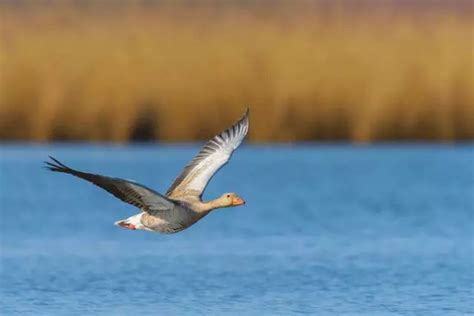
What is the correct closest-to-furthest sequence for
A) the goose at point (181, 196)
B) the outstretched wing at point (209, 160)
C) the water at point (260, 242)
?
the goose at point (181, 196), the outstretched wing at point (209, 160), the water at point (260, 242)

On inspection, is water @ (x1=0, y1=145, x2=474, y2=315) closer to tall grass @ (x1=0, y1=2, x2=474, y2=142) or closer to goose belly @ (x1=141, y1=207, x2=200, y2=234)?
tall grass @ (x1=0, y1=2, x2=474, y2=142)

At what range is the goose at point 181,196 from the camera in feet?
44.4

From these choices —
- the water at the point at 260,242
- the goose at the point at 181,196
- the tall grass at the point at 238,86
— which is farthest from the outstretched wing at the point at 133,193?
the tall grass at the point at 238,86

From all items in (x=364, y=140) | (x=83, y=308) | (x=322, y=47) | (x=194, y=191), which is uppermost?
(x=322, y=47)

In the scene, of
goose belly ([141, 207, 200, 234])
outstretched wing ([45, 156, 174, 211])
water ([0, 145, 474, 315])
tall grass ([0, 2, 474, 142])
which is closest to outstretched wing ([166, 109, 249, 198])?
goose belly ([141, 207, 200, 234])

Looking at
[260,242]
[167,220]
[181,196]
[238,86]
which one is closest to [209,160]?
[181,196]

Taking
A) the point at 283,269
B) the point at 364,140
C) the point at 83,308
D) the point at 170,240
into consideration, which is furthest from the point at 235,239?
the point at 364,140

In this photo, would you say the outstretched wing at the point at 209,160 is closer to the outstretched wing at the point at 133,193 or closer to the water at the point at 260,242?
the outstretched wing at the point at 133,193

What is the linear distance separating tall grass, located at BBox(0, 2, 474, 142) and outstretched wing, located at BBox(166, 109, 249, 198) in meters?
14.9

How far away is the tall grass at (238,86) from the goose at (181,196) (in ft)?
49.1

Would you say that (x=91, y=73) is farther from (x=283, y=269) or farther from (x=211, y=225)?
(x=283, y=269)

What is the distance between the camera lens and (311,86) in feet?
102

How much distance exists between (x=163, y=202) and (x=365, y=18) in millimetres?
27664

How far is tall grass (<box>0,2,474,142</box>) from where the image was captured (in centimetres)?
3033
